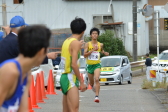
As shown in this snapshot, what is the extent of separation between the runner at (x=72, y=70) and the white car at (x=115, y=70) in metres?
17.2

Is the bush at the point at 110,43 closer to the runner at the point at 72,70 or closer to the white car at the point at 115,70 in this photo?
→ the white car at the point at 115,70

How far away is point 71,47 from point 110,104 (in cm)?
609

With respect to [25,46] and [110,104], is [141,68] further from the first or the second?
[25,46]

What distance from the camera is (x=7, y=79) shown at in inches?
143

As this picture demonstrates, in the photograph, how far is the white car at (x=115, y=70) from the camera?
81.6 feet

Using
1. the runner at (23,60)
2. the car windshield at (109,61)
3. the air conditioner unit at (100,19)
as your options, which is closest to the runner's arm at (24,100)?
the runner at (23,60)

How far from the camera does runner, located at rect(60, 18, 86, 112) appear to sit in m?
7.42

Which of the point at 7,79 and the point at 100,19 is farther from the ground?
the point at 100,19

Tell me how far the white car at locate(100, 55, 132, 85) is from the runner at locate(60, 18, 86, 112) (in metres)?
17.2

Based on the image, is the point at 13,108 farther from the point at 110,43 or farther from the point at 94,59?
the point at 110,43

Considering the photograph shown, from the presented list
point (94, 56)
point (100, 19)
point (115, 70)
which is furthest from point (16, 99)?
point (100, 19)

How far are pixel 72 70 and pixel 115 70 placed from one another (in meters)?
17.6

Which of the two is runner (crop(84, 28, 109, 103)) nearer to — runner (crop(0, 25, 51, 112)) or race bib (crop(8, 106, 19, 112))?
race bib (crop(8, 106, 19, 112))

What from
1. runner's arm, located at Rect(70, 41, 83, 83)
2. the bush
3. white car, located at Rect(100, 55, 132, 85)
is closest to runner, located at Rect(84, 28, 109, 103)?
runner's arm, located at Rect(70, 41, 83, 83)
